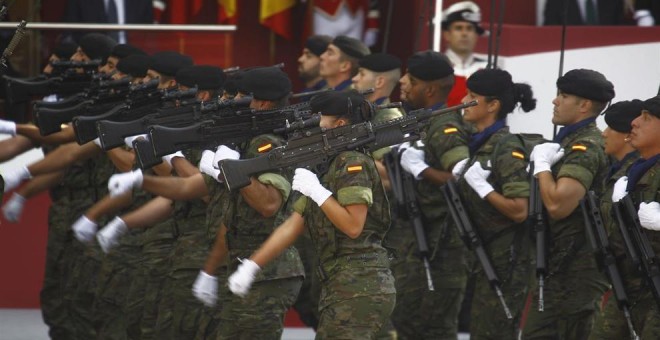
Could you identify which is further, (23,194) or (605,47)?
(605,47)

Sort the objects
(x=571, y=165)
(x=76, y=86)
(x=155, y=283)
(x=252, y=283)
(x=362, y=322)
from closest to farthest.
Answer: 1. (x=362, y=322)
2. (x=252, y=283)
3. (x=571, y=165)
4. (x=155, y=283)
5. (x=76, y=86)

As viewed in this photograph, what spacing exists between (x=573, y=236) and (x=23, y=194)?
391 centimetres

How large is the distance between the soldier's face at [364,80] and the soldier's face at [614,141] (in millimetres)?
2133

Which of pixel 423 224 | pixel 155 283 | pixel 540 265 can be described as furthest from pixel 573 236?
pixel 155 283

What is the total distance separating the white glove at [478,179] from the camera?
345 inches

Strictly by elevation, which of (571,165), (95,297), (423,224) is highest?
(571,165)

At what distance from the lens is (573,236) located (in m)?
8.58

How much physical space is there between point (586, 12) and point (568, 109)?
3810 mm

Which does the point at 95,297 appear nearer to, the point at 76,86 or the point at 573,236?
the point at 76,86

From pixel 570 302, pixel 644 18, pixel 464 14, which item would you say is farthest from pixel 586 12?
pixel 570 302

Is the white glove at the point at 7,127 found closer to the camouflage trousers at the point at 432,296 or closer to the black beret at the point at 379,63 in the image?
the black beret at the point at 379,63

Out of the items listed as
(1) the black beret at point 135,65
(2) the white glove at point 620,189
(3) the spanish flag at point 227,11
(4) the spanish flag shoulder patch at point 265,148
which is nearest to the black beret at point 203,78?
(1) the black beret at point 135,65

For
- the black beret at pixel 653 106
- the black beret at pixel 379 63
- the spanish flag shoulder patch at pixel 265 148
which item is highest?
the black beret at pixel 653 106

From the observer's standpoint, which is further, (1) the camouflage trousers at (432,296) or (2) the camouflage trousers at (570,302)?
(1) the camouflage trousers at (432,296)
